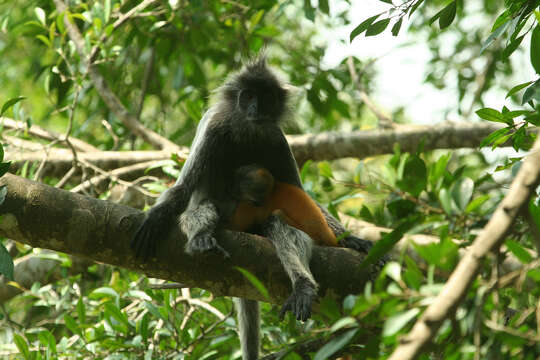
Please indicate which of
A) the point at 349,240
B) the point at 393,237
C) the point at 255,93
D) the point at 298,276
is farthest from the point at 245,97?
Answer: the point at 393,237

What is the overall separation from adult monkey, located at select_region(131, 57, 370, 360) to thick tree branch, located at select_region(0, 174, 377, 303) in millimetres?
68

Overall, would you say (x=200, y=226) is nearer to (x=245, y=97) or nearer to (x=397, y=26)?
(x=245, y=97)

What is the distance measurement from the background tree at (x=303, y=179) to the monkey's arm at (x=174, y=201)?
29 cm

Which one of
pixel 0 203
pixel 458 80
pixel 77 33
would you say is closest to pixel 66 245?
pixel 0 203

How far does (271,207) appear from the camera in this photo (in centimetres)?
414

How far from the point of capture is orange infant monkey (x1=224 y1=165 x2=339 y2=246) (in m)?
3.97

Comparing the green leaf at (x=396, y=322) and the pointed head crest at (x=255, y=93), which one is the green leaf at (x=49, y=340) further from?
the green leaf at (x=396, y=322)

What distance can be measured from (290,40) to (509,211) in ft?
26.1

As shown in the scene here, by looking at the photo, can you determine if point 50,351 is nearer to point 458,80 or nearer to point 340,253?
point 340,253

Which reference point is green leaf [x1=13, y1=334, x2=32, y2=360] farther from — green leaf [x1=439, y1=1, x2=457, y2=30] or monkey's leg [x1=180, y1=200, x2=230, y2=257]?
green leaf [x1=439, y1=1, x2=457, y2=30]

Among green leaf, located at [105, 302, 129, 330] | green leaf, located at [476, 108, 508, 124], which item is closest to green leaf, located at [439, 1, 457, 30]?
green leaf, located at [476, 108, 508, 124]

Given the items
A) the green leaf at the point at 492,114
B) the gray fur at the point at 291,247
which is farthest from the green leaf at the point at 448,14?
the gray fur at the point at 291,247

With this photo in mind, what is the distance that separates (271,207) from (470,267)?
→ 9.62 ft

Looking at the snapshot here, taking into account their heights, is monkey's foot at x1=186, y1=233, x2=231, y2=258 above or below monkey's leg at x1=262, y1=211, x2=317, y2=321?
above
